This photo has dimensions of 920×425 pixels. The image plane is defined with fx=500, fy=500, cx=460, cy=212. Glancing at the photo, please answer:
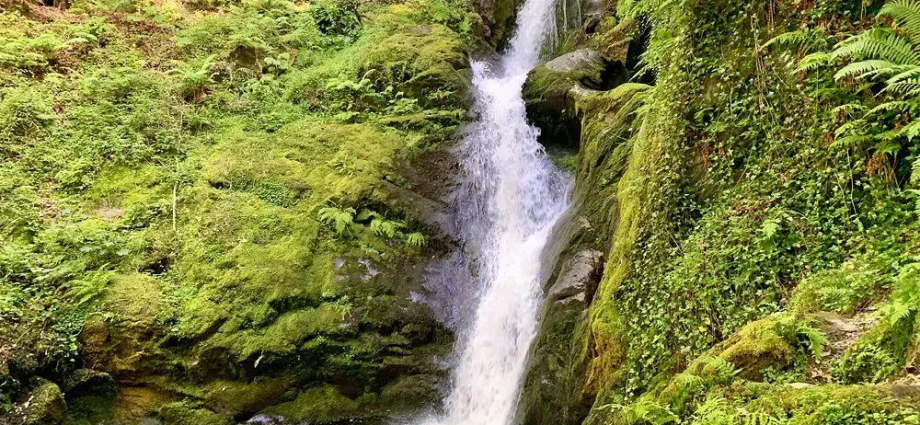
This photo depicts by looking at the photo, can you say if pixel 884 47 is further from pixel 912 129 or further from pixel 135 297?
pixel 135 297

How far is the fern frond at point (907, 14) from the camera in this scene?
305cm

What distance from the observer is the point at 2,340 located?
19.7 feet

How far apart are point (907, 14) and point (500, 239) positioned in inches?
276

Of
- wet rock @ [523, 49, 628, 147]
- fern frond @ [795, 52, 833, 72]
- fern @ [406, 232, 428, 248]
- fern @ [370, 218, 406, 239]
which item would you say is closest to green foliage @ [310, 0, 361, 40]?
wet rock @ [523, 49, 628, 147]

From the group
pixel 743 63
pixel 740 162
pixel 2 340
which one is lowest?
pixel 2 340

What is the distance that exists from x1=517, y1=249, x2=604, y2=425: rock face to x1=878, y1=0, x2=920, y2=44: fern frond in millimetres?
3661

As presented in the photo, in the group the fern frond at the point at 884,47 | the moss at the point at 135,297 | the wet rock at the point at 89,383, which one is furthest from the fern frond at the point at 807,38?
the wet rock at the point at 89,383

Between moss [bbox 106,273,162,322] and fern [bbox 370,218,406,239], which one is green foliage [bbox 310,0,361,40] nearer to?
fern [bbox 370,218,406,239]

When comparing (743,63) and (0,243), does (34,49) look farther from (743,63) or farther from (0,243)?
(743,63)

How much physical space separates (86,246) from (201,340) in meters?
2.21

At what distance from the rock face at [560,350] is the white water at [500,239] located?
0.63 metres

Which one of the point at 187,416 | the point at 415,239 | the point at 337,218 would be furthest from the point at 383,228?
the point at 187,416

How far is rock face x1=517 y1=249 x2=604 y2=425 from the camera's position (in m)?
5.44

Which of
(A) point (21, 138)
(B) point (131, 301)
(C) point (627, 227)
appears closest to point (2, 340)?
(B) point (131, 301)
